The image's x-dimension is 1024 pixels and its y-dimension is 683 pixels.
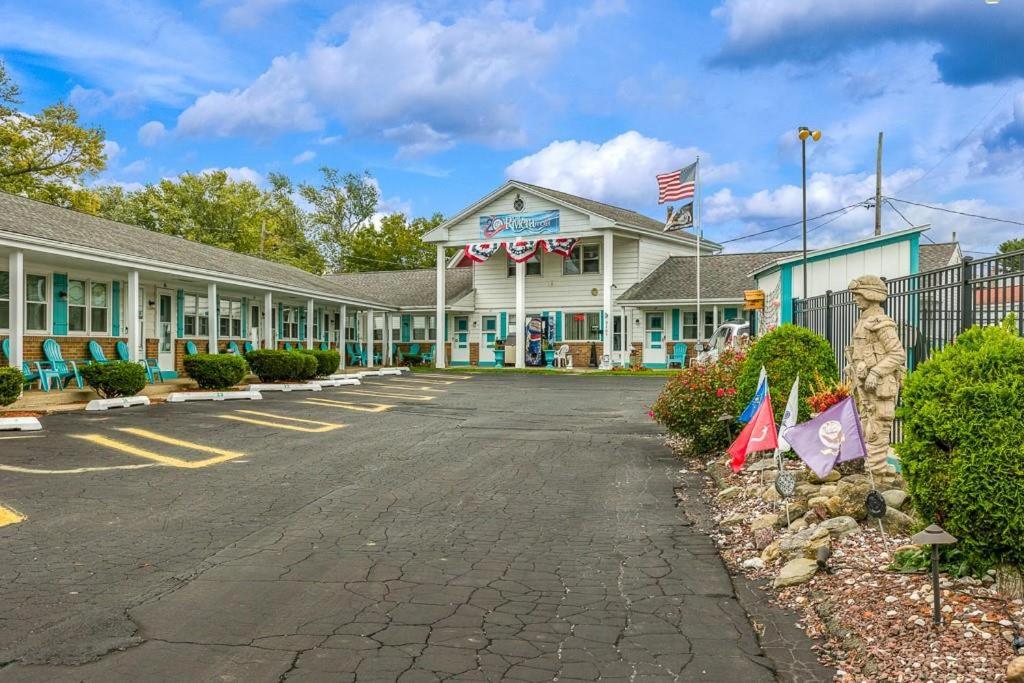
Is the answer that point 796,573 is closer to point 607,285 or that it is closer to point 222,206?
point 607,285

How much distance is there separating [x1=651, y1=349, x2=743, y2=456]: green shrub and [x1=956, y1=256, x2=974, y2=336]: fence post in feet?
14.5

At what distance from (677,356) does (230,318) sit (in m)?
18.0

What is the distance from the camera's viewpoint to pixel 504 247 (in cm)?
3647

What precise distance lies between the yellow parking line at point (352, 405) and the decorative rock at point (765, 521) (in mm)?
11594

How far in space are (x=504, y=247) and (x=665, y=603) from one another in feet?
105

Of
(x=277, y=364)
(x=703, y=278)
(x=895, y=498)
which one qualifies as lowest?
(x=895, y=498)

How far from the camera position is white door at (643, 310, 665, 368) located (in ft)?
112

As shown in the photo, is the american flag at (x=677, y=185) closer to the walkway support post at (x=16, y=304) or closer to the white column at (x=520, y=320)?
the white column at (x=520, y=320)

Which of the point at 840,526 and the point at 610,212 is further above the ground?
the point at 610,212

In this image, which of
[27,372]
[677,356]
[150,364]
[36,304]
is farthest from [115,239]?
[677,356]

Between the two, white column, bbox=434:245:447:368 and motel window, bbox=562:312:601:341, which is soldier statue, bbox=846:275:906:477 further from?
white column, bbox=434:245:447:368

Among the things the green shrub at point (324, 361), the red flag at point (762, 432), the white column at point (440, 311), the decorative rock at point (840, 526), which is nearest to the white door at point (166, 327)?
the green shrub at point (324, 361)

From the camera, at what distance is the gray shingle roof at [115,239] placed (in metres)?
17.4

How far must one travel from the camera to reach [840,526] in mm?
6020
